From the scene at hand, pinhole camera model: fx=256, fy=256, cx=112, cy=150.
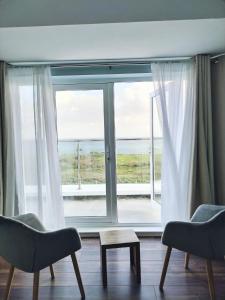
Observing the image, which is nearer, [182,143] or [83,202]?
[182,143]

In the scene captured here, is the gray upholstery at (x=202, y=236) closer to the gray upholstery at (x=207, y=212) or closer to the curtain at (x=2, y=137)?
the gray upholstery at (x=207, y=212)

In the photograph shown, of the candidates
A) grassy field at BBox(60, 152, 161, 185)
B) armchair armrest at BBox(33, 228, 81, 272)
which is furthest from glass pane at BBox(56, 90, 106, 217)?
armchair armrest at BBox(33, 228, 81, 272)

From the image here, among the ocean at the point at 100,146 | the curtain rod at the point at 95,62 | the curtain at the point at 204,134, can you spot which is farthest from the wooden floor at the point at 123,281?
the curtain rod at the point at 95,62

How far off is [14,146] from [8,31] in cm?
139

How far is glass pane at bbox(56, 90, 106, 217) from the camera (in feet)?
11.7

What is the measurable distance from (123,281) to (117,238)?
389 millimetres

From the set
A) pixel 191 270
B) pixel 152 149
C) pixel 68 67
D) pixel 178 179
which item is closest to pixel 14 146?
pixel 68 67

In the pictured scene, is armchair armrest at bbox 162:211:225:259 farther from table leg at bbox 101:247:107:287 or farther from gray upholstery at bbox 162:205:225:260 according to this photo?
table leg at bbox 101:247:107:287

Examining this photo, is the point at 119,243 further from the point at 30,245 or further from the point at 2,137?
the point at 2,137

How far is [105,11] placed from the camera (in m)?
2.22

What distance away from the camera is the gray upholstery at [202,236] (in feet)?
6.62

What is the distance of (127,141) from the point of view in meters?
3.61

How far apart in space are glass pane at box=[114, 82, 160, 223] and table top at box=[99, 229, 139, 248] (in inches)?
45.7

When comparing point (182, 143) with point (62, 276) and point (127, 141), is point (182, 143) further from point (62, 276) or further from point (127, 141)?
point (62, 276)
